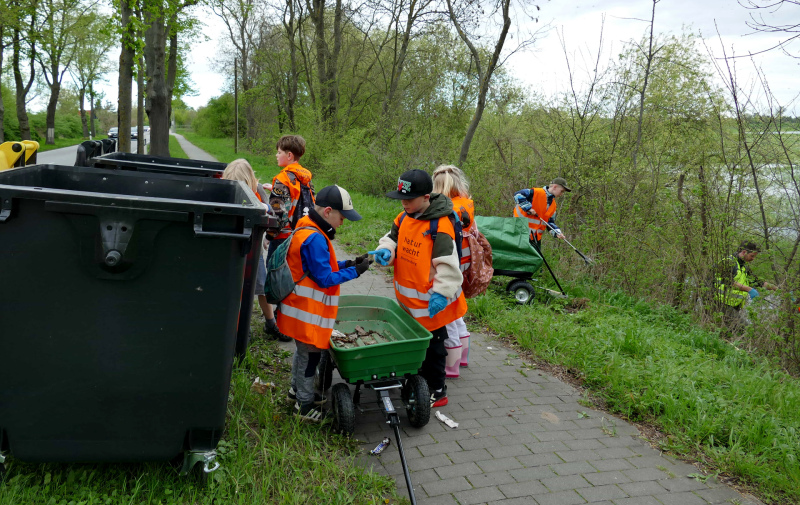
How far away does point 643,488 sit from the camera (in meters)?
3.28

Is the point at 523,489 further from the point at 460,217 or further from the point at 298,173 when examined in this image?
the point at 298,173

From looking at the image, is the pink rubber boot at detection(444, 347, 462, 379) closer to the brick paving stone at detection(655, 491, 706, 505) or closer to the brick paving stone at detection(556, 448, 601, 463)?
the brick paving stone at detection(556, 448, 601, 463)

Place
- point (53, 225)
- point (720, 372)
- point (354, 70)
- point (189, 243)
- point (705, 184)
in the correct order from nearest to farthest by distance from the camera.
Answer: point (53, 225)
point (189, 243)
point (720, 372)
point (705, 184)
point (354, 70)

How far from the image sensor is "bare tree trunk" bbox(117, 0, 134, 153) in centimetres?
981

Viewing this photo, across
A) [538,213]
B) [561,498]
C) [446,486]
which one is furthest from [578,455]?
[538,213]

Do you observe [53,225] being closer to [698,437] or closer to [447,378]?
[447,378]

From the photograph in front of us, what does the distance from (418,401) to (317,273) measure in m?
1.11

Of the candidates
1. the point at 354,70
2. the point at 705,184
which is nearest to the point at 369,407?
the point at 705,184

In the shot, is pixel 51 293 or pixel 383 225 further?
pixel 383 225

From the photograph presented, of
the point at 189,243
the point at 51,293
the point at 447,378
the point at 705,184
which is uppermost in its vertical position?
the point at 705,184

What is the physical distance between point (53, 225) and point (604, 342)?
4.72 meters

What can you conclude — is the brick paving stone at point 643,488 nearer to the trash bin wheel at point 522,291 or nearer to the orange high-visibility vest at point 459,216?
the orange high-visibility vest at point 459,216

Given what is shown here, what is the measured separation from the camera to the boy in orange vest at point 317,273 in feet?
11.0

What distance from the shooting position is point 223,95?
54.2m
